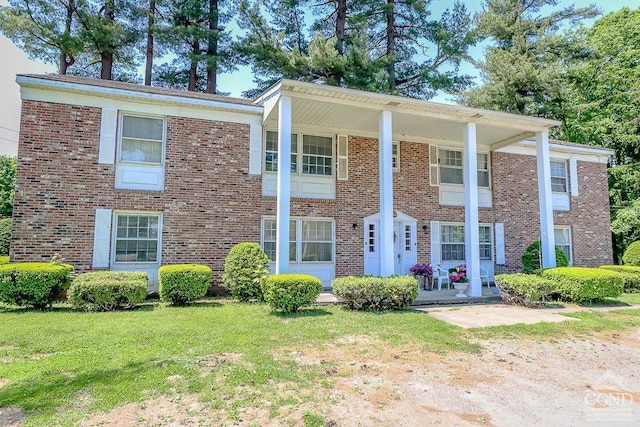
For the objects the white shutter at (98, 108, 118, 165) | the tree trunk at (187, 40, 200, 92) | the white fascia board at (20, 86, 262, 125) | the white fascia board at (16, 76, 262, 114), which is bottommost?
the white shutter at (98, 108, 118, 165)

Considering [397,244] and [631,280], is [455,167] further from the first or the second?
[631,280]

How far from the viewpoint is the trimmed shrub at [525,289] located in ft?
29.7

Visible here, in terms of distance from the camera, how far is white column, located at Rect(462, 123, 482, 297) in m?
10.6

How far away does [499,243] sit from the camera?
13875 mm

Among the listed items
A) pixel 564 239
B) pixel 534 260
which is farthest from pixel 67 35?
pixel 564 239

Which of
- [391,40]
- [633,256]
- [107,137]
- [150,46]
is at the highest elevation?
[391,40]

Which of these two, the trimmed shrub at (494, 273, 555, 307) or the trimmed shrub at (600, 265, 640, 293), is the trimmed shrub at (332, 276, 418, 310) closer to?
the trimmed shrub at (494, 273, 555, 307)

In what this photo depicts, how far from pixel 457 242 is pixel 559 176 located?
217 inches

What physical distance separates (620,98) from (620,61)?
2360 mm

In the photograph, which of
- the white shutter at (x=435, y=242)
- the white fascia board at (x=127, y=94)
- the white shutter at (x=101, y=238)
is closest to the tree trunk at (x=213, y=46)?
the white fascia board at (x=127, y=94)

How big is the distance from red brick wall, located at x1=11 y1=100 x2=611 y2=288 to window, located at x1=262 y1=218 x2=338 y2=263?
11.9 inches

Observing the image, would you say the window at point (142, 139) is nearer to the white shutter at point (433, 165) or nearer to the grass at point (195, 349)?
the grass at point (195, 349)

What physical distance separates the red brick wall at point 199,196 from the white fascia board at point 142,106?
6.4 inches

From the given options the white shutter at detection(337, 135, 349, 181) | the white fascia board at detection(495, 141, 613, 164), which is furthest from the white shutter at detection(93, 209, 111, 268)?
the white fascia board at detection(495, 141, 613, 164)
